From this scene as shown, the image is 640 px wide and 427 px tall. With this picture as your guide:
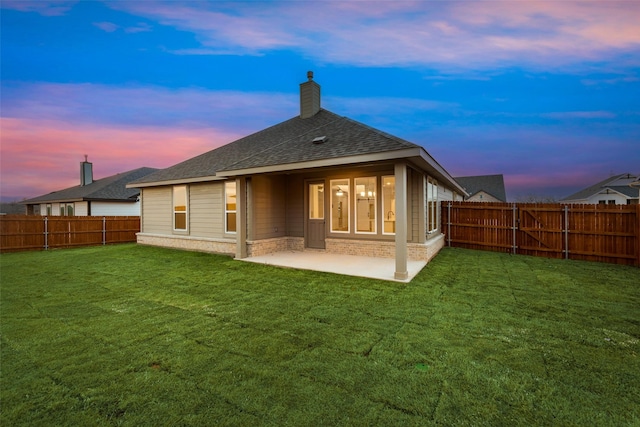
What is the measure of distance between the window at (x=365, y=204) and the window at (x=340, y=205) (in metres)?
0.37

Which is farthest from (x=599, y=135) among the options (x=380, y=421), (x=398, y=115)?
(x=380, y=421)

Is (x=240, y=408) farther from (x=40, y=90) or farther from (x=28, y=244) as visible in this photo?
(x=28, y=244)

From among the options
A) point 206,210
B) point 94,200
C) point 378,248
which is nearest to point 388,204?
point 378,248

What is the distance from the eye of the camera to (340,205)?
9.17 meters

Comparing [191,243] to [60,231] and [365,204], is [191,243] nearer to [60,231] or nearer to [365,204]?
[60,231]

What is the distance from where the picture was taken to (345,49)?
473 inches

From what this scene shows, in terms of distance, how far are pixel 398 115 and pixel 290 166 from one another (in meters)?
20.8

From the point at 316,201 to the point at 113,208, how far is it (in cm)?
1602

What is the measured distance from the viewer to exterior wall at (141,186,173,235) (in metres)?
11.8

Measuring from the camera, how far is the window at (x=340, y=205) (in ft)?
29.8

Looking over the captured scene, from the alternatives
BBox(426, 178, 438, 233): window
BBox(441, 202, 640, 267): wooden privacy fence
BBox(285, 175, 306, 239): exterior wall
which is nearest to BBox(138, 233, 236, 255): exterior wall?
BBox(285, 175, 306, 239): exterior wall

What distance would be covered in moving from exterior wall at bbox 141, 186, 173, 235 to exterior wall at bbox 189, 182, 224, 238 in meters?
1.45

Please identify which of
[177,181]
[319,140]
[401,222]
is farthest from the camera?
[177,181]

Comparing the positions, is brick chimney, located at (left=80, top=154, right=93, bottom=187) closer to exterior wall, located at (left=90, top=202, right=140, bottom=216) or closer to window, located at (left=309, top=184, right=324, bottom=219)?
exterior wall, located at (left=90, top=202, right=140, bottom=216)
